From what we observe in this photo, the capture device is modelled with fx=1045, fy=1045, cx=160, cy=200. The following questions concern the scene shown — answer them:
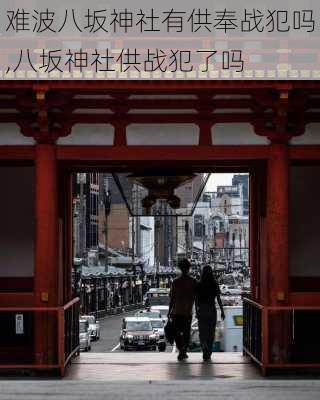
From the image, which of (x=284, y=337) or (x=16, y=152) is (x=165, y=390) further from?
(x=16, y=152)

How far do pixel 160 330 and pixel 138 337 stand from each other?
6.09 ft

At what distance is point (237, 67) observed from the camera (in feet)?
52.6

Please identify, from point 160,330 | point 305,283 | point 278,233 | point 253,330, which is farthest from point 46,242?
point 160,330

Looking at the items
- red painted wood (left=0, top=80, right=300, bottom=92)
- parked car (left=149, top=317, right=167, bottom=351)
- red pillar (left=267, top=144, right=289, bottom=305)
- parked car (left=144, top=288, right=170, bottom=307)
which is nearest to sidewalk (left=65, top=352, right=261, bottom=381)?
red pillar (left=267, top=144, right=289, bottom=305)

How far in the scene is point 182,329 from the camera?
18.5 meters

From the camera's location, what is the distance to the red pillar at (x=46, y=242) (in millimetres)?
16312

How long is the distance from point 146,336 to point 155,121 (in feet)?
109

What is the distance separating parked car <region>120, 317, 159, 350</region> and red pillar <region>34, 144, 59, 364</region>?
1279 inches

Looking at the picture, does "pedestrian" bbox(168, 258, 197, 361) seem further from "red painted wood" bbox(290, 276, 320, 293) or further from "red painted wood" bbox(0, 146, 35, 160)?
"red painted wood" bbox(0, 146, 35, 160)

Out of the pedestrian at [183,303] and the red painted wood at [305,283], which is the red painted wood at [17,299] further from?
the red painted wood at [305,283]

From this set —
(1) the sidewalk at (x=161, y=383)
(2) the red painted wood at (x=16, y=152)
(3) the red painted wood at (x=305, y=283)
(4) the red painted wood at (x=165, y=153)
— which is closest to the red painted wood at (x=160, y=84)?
(2) the red painted wood at (x=16, y=152)

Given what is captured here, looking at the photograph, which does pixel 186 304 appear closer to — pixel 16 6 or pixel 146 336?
pixel 16 6

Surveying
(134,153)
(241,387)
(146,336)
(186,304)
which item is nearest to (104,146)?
(134,153)

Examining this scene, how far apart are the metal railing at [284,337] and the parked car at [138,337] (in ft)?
101
